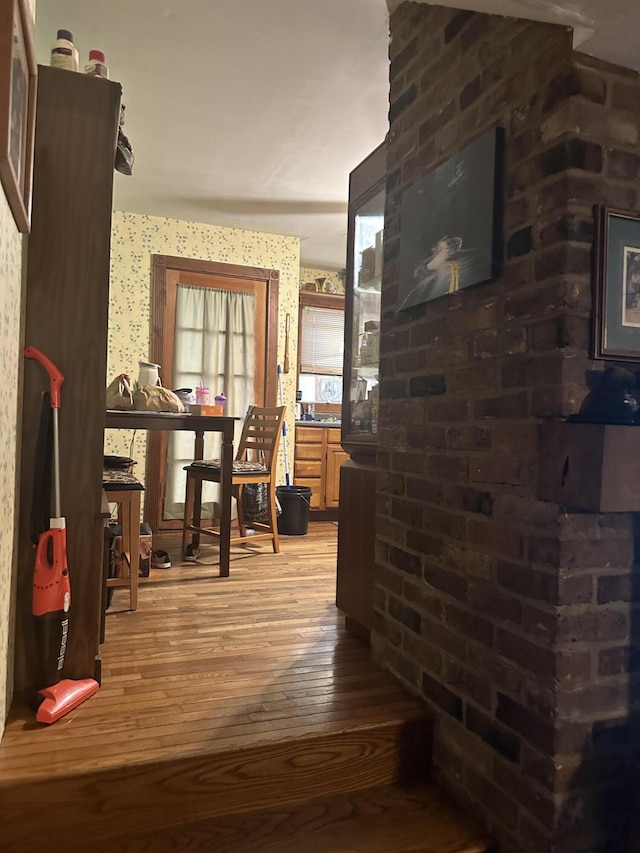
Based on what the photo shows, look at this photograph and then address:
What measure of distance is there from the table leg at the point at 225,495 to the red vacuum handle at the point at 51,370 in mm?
1474

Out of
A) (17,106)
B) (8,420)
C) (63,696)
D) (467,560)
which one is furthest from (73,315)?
(467,560)

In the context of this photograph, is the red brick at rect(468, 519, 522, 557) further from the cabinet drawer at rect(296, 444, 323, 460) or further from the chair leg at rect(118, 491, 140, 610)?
the cabinet drawer at rect(296, 444, 323, 460)

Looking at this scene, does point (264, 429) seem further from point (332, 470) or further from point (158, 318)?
point (158, 318)

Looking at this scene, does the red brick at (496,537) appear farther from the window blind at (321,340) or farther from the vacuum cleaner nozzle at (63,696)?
the window blind at (321,340)

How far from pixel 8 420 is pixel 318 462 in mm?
3772

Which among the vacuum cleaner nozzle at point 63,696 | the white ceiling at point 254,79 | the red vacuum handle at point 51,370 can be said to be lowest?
the vacuum cleaner nozzle at point 63,696

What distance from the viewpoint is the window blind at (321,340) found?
18.8ft

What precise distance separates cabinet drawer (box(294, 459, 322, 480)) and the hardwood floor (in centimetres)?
296

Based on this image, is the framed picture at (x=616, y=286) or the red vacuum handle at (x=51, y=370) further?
the red vacuum handle at (x=51, y=370)

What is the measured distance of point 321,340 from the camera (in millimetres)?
5801

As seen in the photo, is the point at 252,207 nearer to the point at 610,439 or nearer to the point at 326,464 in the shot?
the point at 326,464

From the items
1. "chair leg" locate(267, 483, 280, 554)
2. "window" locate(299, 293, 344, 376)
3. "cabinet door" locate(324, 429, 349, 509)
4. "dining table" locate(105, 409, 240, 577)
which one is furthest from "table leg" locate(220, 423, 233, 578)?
"window" locate(299, 293, 344, 376)

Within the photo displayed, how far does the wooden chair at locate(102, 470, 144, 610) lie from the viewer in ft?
8.21

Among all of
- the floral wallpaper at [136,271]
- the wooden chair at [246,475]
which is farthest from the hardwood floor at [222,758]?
the floral wallpaper at [136,271]
